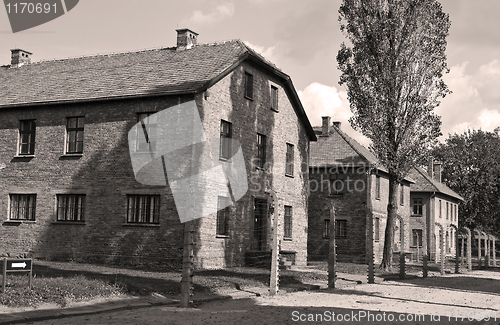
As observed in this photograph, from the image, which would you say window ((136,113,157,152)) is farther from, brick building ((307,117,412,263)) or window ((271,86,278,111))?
brick building ((307,117,412,263))

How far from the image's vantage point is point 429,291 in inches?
755

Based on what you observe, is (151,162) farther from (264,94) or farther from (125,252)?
(264,94)

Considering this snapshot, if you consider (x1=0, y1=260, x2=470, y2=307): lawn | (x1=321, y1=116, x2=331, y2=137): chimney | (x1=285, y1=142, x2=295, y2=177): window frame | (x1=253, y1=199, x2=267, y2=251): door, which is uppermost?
(x1=321, y1=116, x2=331, y2=137): chimney

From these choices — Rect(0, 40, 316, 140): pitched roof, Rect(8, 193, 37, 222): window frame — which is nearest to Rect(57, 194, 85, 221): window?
Rect(8, 193, 37, 222): window frame

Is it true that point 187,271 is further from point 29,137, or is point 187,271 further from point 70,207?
point 29,137

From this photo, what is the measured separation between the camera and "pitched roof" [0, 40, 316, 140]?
24016 mm

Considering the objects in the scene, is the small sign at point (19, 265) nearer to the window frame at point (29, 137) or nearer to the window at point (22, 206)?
the window at point (22, 206)

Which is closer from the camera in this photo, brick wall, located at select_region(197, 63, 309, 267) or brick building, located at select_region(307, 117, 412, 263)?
brick wall, located at select_region(197, 63, 309, 267)

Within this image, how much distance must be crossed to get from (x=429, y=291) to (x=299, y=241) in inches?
461

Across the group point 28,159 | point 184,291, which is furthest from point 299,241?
point 184,291

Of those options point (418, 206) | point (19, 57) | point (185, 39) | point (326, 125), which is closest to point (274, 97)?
point (185, 39)

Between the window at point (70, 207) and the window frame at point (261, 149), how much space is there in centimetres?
804

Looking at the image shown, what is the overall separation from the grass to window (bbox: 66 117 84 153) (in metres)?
10.5

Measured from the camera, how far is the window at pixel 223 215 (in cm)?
2442
